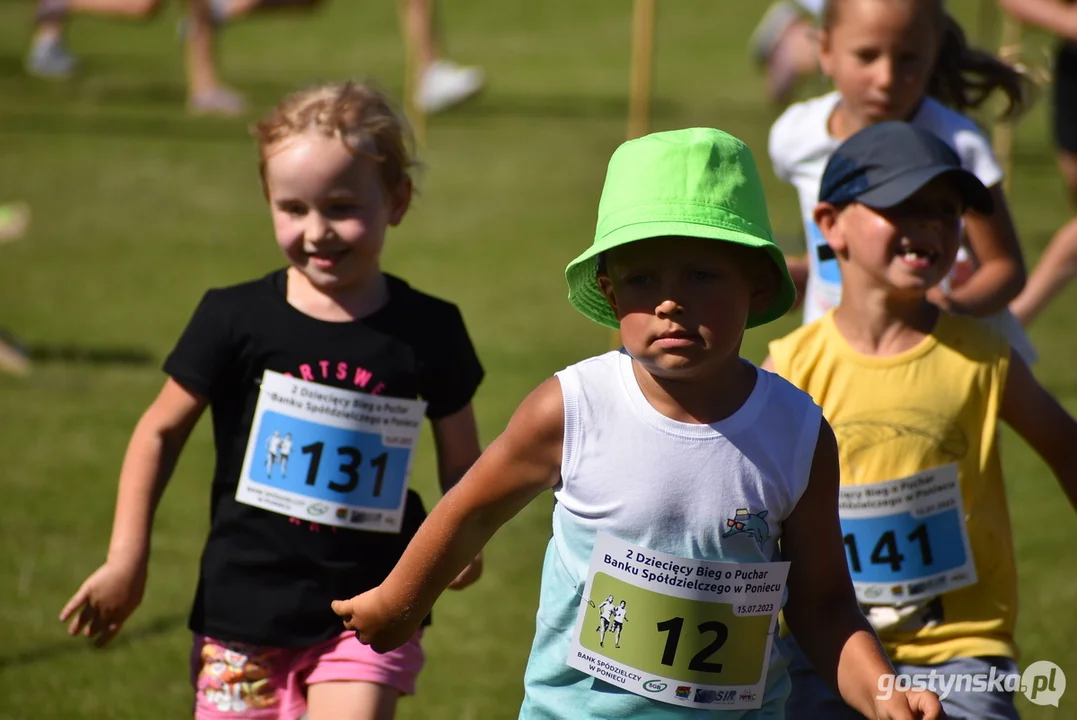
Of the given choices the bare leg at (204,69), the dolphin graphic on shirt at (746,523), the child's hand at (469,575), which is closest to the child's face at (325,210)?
the child's hand at (469,575)

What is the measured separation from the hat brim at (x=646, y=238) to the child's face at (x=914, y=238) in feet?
2.28

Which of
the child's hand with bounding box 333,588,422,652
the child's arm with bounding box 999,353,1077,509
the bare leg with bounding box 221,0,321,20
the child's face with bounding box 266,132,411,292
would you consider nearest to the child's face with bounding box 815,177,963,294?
the child's arm with bounding box 999,353,1077,509

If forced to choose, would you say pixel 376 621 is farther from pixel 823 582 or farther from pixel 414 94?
pixel 414 94

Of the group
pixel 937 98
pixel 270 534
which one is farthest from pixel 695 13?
pixel 270 534

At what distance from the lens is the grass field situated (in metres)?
5.12

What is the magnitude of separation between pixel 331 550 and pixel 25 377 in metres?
5.13

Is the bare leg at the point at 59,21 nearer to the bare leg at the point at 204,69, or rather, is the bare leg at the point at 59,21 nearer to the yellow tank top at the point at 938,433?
the bare leg at the point at 204,69

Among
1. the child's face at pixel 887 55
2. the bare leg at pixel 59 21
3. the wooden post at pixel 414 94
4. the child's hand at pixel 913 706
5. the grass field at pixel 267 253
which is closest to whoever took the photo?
the child's hand at pixel 913 706

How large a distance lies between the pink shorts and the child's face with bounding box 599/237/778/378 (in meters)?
1.10

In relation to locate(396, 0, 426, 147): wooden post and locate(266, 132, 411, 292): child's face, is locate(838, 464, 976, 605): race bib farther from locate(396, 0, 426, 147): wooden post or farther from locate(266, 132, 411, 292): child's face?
locate(396, 0, 426, 147): wooden post

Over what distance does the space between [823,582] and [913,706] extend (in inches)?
12.7

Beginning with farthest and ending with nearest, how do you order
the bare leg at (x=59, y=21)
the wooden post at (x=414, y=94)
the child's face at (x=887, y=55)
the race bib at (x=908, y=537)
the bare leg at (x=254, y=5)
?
the bare leg at (x=59, y=21) < the bare leg at (x=254, y=5) < the wooden post at (x=414, y=94) < the child's face at (x=887, y=55) < the race bib at (x=908, y=537)

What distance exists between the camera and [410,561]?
8.36 ft

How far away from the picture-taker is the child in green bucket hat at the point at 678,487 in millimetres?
2412
